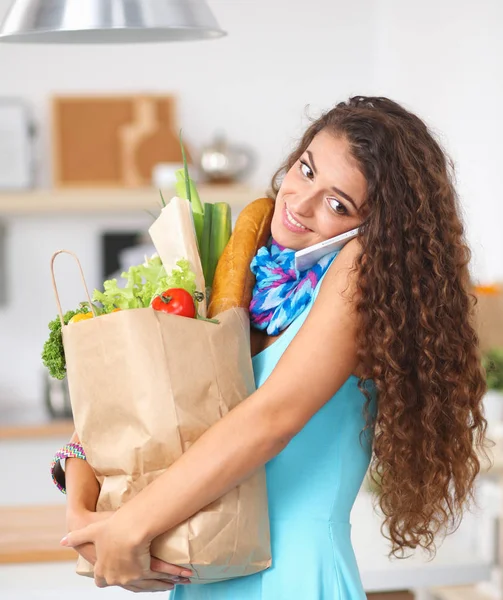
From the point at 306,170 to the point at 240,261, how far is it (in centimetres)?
16

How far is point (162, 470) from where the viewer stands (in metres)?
1.14

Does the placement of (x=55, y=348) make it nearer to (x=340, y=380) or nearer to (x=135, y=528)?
(x=135, y=528)

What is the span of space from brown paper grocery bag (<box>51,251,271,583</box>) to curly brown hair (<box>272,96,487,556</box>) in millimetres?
204

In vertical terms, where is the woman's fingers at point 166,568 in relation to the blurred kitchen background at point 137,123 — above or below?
below

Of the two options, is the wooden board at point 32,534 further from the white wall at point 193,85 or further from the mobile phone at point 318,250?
the white wall at point 193,85

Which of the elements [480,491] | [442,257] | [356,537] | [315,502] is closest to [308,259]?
[442,257]

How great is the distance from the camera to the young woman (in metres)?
1.13

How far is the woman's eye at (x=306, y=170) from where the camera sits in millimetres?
1270

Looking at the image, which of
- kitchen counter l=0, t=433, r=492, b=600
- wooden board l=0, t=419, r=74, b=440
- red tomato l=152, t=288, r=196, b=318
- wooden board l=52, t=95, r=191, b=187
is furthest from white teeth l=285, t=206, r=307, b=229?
wooden board l=52, t=95, r=191, b=187

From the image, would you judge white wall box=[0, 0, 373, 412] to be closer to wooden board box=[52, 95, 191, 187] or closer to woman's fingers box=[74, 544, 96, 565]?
wooden board box=[52, 95, 191, 187]

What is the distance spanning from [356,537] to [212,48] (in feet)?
9.98

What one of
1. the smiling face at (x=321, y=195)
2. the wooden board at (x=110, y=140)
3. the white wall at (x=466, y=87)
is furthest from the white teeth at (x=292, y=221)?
the wooden board at (x=110, y=140)

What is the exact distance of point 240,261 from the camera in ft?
4.25

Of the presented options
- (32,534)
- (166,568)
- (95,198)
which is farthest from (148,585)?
(95,198)
